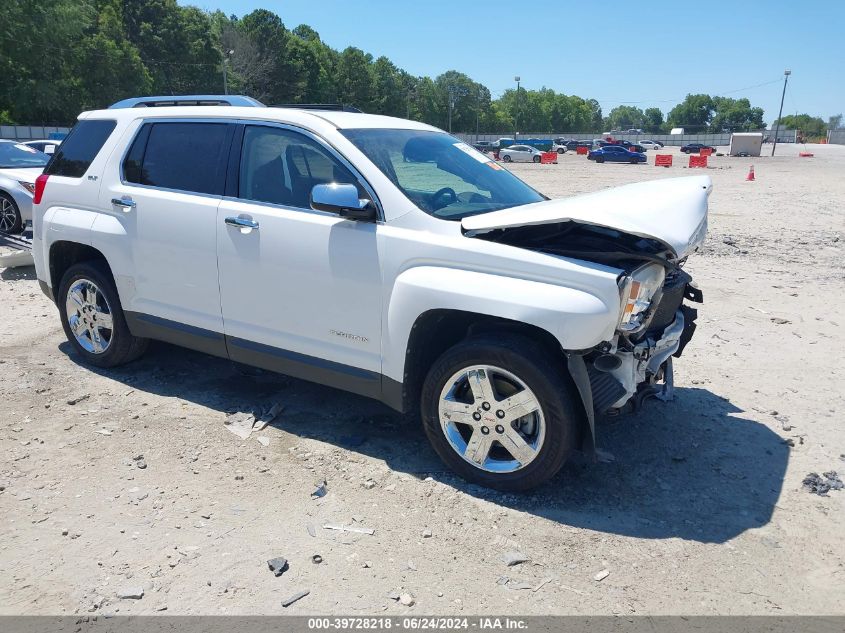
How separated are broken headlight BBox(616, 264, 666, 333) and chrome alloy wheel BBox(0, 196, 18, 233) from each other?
10.2 metres

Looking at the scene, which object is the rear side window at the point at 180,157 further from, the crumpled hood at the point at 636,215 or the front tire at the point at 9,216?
the front tire at the point at 9,216

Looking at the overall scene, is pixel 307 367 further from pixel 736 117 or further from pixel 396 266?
pixel 736 117

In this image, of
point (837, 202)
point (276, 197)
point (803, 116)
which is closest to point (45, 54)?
point (837, 202)

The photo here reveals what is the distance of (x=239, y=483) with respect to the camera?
3.84 m

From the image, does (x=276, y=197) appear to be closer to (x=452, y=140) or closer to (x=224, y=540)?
(x=452, y=140)

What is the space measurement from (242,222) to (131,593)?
2.21 m

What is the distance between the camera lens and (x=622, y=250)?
346 cm

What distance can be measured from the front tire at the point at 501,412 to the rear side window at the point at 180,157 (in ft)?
6.76

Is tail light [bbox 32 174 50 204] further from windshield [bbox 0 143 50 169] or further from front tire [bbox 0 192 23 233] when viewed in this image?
windshield [bbox 0 143 50 169]

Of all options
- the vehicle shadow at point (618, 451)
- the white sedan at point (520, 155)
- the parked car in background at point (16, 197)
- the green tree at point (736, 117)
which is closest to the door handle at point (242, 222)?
the vehicle shadow at point (618, 451)

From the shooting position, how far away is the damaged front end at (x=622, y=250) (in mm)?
3314

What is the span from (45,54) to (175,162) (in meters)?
54.0

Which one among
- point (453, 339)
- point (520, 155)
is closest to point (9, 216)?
point (453, 339)

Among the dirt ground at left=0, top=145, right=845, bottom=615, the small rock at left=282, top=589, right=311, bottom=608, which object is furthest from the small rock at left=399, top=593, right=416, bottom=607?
the small rock at left=282, top=589, right=311, bottom=608
